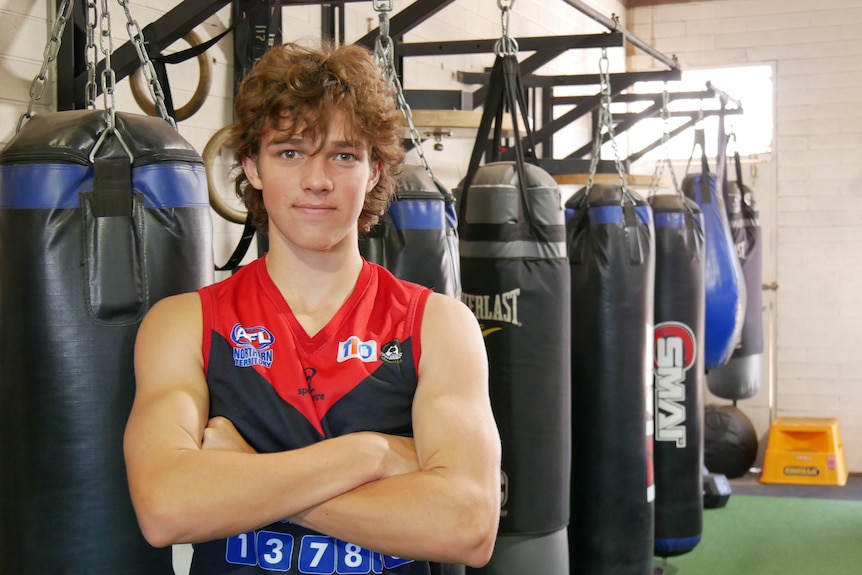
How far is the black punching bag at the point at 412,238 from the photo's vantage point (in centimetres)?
234

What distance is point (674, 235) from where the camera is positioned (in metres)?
4.01

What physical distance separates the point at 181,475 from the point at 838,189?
6526mm

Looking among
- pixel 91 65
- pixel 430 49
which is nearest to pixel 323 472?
pixel 91 65

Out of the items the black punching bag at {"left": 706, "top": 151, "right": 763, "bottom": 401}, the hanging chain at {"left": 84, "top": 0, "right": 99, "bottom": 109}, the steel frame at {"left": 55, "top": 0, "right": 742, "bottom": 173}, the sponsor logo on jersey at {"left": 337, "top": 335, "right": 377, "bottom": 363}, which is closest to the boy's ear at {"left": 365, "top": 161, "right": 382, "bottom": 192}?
the sponsor logo on jersey at {"left": 337, "top": 335, "right": 377, "bottom": 363}

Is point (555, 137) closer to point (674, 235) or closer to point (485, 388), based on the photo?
point (674, 235)

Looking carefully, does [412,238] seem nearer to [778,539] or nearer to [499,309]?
[499,309]

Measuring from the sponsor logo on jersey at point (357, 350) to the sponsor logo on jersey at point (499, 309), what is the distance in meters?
1.07

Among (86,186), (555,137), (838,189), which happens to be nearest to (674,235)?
(555,137)

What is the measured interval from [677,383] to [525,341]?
5.00 feet

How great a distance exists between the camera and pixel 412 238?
2.35 metres

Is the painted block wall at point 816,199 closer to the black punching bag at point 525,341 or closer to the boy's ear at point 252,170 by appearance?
the black punching bag at point 525,341

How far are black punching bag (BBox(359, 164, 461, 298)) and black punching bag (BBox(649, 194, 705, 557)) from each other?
180cm

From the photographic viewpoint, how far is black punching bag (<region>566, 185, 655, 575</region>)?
313 cm

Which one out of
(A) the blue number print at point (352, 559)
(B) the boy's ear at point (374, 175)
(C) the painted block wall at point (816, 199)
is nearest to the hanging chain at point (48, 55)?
(B) the boy's ear at point (374, 175)
